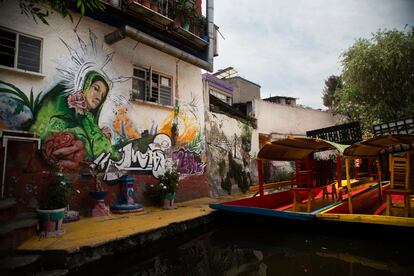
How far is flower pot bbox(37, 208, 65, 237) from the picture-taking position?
5.13 meters

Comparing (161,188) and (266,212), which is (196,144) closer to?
(161,188)

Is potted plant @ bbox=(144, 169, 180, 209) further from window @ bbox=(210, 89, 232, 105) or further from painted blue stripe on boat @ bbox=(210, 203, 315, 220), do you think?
window @ bbox=(210, 89, 232, 105)

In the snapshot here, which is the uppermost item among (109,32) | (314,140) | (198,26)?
(198,26)

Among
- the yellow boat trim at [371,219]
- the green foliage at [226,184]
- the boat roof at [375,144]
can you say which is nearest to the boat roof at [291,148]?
the boat roof at [375,144]

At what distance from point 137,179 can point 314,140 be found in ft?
18.1

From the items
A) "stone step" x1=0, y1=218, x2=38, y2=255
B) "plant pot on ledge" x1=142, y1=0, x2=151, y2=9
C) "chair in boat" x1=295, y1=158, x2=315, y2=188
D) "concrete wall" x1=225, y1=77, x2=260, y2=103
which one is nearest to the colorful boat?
"chair in boat" x1=295, y1=158, x2=315, y2=188

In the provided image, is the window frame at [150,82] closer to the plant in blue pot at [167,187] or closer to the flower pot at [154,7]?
the flower pot at [154,7]

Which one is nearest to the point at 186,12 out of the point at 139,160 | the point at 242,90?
the point at 139,160

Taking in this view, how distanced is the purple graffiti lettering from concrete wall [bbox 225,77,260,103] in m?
10.9

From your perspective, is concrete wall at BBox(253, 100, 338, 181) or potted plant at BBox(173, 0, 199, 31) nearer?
potted plant at BBox(173, 0, 199, 31)

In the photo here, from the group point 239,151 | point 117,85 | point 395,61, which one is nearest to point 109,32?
point 117,85

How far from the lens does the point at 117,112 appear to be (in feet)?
27.7

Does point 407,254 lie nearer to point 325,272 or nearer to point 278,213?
point 325,272

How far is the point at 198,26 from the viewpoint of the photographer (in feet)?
36.7
